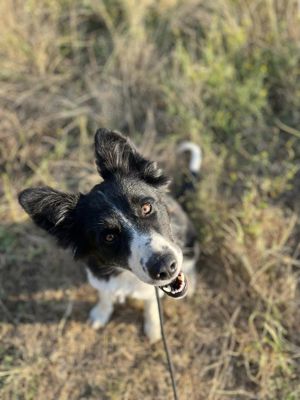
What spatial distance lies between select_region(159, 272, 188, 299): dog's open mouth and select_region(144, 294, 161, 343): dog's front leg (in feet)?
2.73

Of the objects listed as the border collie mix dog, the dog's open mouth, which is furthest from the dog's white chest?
the dog's open mouth

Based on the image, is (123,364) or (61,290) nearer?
(123,364)

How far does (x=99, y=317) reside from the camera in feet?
11.8

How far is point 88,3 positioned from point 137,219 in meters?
3.42

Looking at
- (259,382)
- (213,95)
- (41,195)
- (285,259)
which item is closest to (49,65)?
(213,95)

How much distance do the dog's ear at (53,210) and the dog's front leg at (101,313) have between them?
0.88 metres

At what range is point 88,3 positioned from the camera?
5023 millimetres

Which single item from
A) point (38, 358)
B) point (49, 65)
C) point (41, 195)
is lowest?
point (38, 358)

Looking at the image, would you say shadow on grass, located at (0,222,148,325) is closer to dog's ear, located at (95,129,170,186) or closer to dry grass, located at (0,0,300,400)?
dry grass, located at (0,0,300,400)

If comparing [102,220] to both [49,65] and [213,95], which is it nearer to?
[213,95]

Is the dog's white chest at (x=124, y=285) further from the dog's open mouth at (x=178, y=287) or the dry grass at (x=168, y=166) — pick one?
the dry grass at (x=168, y=166)

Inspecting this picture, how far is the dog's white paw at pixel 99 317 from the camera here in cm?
358

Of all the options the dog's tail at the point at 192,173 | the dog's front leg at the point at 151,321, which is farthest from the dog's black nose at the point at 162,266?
the dog's tail at the point at 192,173

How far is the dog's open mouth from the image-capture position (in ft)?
8.36
